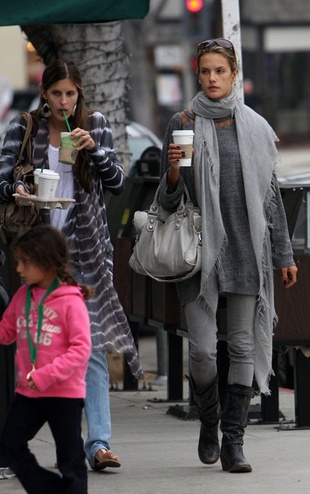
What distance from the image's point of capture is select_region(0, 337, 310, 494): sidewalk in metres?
6.18

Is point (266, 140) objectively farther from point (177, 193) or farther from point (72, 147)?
point (72, 147)

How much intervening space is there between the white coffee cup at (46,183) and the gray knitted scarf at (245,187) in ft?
2.56

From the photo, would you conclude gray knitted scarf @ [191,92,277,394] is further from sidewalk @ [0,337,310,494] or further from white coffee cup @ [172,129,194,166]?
sidewalk @ [0,337,310,494]

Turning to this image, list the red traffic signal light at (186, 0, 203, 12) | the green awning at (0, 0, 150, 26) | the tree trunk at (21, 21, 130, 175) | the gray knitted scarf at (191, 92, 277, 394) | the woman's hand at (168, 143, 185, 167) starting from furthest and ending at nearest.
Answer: the red traffic signal light at (186, 0, 203, 12) < the tree trunk at (21, 21, 130, 175) < the green awning at (0, 0, 150, 26) < the gray knitted scarf at (191, 92, 277, 394) < the woman's hand at (168, 143, 185, 167)

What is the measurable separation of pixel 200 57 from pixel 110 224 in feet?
8.71

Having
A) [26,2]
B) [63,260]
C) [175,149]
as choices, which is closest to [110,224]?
[26,2]

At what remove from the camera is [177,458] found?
688 centimetres

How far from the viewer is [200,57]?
6.41 metres

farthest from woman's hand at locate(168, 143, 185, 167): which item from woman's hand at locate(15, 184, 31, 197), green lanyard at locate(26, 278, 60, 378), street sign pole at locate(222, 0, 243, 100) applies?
street sign pole at locate(222, 0, 243, 100)

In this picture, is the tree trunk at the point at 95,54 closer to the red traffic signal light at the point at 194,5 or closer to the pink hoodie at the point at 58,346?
the pink hoodie at the point at 58,346

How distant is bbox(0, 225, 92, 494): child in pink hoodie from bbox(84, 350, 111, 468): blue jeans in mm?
1119

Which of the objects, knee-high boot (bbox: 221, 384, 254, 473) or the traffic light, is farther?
the traffic light

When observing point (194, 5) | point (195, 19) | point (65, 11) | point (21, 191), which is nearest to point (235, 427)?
point (21, 191)

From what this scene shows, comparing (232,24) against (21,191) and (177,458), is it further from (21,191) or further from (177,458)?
(177,458)
